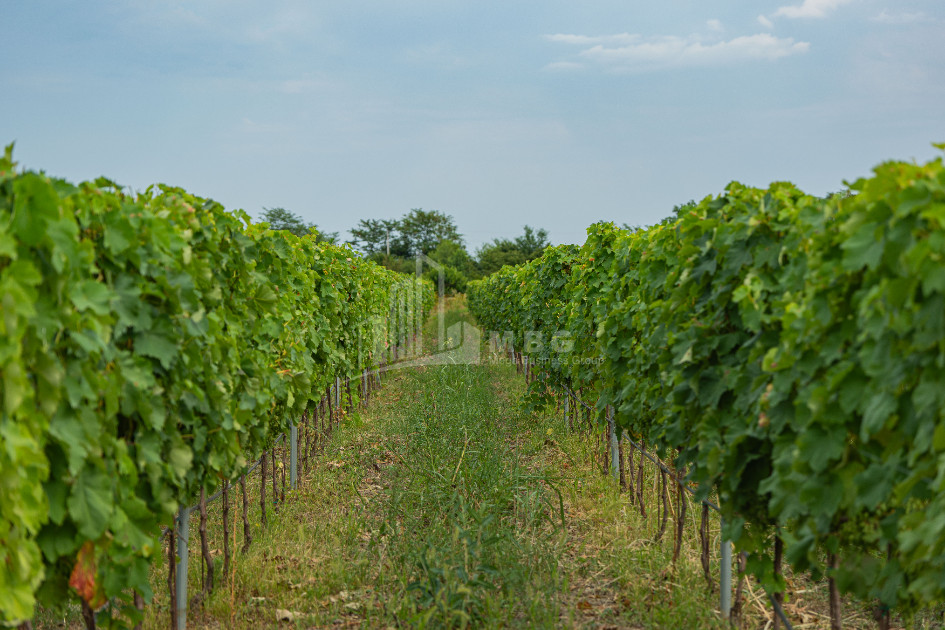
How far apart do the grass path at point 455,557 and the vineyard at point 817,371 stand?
3.77 ft

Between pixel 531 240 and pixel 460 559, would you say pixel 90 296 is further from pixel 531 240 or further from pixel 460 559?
pixel 531 240

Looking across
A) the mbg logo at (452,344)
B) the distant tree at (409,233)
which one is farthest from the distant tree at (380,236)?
the mbg logo at (452,344)

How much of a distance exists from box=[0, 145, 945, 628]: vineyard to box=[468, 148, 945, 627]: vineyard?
1cm

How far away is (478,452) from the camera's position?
7.18 m

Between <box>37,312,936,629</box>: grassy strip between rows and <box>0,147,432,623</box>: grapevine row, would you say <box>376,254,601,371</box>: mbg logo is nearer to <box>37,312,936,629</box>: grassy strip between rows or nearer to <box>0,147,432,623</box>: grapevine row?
<box>37,312,936,629</box>: grassy strip between rows

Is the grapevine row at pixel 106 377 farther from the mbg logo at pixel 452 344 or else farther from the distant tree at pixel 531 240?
the distant tree at pixel 531 240

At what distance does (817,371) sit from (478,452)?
4.76 m

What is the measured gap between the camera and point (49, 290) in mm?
2406

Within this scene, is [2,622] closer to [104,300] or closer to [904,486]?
[104,300]

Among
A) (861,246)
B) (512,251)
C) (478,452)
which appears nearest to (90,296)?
(861,246)

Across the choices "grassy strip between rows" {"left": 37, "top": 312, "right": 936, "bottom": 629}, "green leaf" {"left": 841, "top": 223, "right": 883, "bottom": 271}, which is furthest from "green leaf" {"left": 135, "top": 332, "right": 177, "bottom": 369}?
"green leaf" {"left": 841, "top": 223, "right": 883, "bottom": 271}

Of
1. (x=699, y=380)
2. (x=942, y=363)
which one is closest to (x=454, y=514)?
(x=699, y=380)

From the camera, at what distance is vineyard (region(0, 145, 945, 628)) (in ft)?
7.43

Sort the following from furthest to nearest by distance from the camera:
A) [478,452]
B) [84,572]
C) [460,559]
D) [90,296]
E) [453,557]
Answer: [478,452], [460,559], [453,557], [84,572], [90,296]
